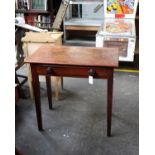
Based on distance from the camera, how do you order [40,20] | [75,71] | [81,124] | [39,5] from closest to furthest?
[75,71], [81,124], [39,5], [40,20]

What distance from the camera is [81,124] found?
6.63 ft

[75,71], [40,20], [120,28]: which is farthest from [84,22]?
[75,71]

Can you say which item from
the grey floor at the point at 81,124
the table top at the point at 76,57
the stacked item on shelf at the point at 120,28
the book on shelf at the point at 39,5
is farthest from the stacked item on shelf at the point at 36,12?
the table top at the point at 76,57

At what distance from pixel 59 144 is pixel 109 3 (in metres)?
2.84

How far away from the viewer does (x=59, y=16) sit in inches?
156

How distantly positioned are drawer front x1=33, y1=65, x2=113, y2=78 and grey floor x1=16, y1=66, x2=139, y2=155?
623mm

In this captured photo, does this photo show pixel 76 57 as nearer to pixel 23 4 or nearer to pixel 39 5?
pixel 39 5

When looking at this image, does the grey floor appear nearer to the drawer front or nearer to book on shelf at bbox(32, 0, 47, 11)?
the drawer front

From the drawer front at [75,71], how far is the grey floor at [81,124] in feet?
2.04

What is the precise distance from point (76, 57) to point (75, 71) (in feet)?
0.46

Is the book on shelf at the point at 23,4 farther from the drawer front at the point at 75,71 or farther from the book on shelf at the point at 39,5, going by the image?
the drawer front at the point at 75,71

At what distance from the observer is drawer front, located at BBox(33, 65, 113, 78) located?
154 centimetres

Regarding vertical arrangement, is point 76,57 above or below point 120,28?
below
